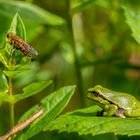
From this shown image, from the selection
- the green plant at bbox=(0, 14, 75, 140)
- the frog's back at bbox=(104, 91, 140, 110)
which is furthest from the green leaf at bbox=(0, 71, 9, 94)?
the frog's back at bbox=(104, 91, 140, 110)

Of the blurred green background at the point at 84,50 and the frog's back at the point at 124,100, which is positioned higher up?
the blurred green background at the point at 84,50

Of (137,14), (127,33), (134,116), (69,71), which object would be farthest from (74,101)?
(134,116)

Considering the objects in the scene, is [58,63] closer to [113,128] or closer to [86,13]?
[86,13]

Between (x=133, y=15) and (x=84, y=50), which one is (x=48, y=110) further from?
(x=84, y=50)

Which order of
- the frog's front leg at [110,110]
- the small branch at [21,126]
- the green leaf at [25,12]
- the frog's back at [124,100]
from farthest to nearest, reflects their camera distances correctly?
the green leaf at [25,12]
the frog's back at [124,100]
the frog's front leg at [110,110]
the small branch at [21,126]

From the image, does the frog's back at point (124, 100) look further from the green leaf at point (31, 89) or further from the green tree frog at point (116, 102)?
the green leaf at point (31, 89)

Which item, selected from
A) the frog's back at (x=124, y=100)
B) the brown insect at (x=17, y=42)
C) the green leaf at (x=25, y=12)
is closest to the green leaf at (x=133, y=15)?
the frog's back at (x=124, y=100)
